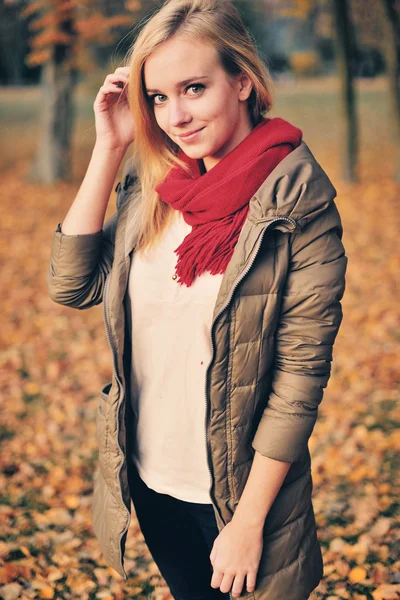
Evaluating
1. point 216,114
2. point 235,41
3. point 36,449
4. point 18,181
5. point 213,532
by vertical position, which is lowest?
point 36,449

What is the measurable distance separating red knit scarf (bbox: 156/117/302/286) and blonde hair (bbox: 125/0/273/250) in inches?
4.8

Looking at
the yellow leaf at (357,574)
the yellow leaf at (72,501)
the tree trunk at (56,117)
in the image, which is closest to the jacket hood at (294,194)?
the yellow leaf at (357,574)

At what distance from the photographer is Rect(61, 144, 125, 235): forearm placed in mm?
2158

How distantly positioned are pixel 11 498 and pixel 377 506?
7.82 feet

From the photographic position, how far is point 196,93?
75.0 inches

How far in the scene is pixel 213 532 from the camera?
83.0 inches

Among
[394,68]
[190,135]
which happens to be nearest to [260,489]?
[190,135]

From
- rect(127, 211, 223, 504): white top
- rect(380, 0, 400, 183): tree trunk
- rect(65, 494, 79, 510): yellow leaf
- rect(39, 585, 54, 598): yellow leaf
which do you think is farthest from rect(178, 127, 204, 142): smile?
rect(380, 0, 400, 183): tree trunk

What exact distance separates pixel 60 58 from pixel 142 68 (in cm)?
1167

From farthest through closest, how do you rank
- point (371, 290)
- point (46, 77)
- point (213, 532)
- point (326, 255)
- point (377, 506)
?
point (46, 77), point (371, 290), point (377, 506), point (213, 532), point (326, 255)

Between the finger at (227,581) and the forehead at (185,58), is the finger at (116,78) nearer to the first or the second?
the forehead at (185,58)

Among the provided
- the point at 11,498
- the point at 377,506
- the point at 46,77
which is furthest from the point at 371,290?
the point at 46,77

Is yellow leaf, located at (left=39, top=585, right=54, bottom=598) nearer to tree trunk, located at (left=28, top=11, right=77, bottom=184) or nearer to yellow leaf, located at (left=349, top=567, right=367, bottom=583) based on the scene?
yellow leaf, located at (left=349, top=567, right=367, bottom=583)

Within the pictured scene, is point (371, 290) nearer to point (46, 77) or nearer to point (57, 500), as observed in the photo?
point (57, 500)
